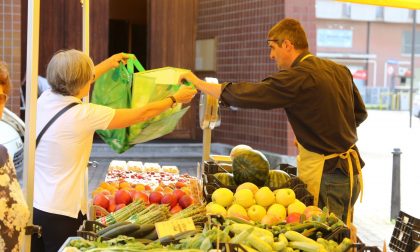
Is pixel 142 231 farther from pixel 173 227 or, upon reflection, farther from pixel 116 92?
pixel 116 92

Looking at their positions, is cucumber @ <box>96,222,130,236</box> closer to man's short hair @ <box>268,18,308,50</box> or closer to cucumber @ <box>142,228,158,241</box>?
cucumber @ <box>142,228,158,241</box>

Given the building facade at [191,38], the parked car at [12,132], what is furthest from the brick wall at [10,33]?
the parked car at [12,132]

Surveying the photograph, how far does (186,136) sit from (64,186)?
1067 cm

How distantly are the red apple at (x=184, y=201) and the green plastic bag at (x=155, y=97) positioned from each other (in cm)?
62

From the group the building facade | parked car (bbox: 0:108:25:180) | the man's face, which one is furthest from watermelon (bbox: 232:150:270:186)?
the building facade

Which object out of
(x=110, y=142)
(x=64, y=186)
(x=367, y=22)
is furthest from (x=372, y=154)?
(x=367, y=22)

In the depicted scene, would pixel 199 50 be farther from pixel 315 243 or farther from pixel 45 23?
pixel 315 243

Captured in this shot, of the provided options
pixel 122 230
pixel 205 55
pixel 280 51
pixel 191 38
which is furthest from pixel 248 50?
pixel 122 230

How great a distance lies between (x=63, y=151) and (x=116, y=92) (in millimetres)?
1253

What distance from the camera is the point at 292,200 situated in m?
4.13

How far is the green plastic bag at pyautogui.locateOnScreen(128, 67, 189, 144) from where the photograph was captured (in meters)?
4.89

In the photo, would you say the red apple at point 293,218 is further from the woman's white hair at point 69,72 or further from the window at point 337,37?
the window at point 337,37

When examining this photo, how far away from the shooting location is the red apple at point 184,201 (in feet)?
14.5

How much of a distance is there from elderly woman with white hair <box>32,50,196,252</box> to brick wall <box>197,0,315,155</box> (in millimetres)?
8022
